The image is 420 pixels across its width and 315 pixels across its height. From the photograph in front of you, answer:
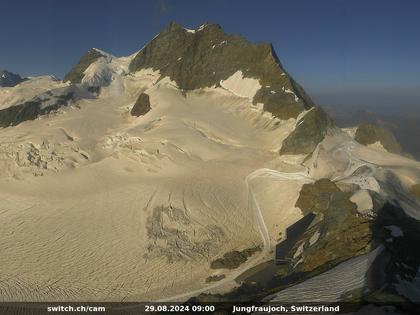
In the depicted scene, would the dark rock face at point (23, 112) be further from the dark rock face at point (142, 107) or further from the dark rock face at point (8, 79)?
the dark rock face at point (8, 79)

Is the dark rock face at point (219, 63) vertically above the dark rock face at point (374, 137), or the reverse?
the dark rock face at point (219, 63)

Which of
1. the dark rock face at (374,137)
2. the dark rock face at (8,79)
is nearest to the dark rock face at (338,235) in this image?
the dark rock face at (374,137)

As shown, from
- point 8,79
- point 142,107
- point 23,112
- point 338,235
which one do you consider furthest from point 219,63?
point 8,79

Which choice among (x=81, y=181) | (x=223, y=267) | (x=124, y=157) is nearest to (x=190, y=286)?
(x=223, y=267)

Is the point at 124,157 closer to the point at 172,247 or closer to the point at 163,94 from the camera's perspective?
the point at 172,247

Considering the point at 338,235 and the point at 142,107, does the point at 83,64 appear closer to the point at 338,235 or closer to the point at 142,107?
the point at 142,107

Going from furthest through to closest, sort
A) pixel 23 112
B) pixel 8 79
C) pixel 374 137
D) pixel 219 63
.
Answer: pixel 8 79
pixel 219 63
pixel 374 137
pixel 23 112
